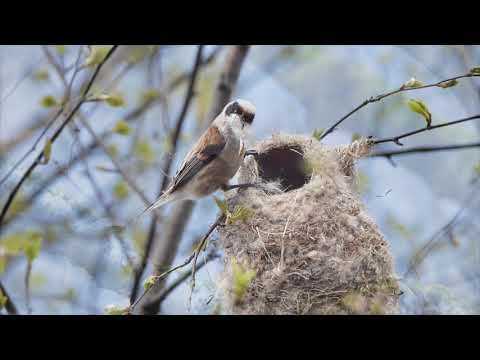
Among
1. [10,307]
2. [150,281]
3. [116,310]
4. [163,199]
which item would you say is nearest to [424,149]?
[163,199]

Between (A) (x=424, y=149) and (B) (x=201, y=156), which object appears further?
(A) (x=424, y=149)

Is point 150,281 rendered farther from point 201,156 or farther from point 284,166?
point 284,166

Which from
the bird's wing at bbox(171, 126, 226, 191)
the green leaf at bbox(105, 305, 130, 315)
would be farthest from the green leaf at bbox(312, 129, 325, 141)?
the green leaf at bbox(105, 305, 130, 315)
